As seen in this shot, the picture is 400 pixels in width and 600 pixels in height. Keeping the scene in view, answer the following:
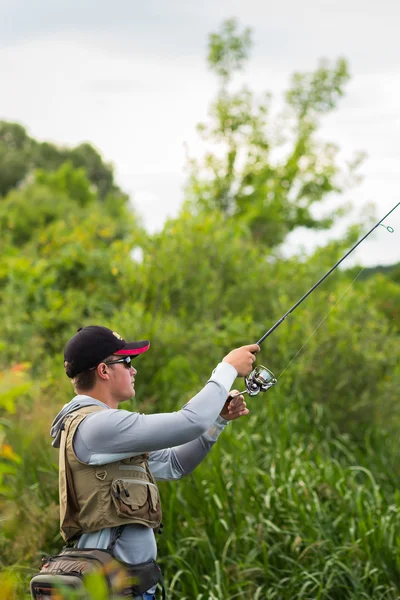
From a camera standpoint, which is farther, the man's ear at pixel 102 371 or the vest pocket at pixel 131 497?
the man's ear at pixel 102 371

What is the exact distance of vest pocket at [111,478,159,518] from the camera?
2498 mm

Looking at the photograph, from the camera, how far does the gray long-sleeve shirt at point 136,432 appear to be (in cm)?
239

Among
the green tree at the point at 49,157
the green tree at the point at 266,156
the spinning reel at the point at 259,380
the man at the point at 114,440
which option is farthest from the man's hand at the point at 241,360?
the green tree at the point at 49,157

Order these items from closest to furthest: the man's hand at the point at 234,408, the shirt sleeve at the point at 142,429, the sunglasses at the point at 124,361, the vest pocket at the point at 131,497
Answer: the shirt sleeve at the point at 142,429 < the vest pocket at the point at 131,497 < the sunglasses at the point at 124,361 < the man's hand at the point at 234,408

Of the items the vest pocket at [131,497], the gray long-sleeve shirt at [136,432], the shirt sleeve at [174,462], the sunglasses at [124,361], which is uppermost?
the sunglasses at [124,361]

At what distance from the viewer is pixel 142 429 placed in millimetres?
2395

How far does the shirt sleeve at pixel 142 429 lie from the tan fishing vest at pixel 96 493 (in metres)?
0.06

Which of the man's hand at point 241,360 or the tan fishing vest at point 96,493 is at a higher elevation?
the man's hand at point 241,360

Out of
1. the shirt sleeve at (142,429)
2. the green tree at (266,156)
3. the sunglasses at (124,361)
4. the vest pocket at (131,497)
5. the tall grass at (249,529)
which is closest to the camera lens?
the shirt sleeve at (142,429)

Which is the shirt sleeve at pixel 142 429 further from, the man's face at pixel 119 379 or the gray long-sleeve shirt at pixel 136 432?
the man's face at pixel 119 379

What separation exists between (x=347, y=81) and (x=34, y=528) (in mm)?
18242

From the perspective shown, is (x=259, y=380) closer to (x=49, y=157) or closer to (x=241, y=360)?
(x=241, y=360)

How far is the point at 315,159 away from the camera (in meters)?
19.9

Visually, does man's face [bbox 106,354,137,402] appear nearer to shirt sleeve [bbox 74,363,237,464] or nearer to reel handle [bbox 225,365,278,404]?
shirt sleeve [bbox 74,363,237,464]
